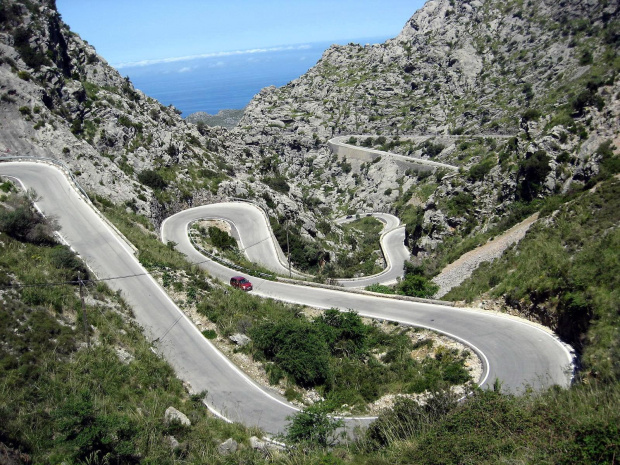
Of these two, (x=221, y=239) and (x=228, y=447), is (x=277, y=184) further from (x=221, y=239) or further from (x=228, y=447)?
(x=228, y=447)

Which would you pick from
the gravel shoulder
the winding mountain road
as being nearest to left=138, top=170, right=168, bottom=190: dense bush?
the winding mountain road

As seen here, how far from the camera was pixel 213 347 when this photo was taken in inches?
736

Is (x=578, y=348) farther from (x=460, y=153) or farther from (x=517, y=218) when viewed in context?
(x=460, y=153)

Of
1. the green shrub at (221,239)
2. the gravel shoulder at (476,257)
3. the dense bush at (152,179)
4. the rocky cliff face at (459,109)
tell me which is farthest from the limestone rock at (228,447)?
the dense bush at (152,179)

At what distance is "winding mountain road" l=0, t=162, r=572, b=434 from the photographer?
15359mm

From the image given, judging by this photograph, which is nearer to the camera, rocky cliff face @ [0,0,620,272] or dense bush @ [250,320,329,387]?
dense bush @ [250,320,329,387]

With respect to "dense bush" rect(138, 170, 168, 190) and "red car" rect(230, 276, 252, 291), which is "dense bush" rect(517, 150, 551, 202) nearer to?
"red car" rect(230, 276, 252, 291)

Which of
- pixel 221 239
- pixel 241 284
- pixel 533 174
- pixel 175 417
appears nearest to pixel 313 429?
pixel 175 417

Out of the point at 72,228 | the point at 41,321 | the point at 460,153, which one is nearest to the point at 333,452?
the point at 41,321

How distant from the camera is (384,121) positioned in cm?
11619

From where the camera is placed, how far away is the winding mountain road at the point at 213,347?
50.4 feet

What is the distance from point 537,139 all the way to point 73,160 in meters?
39.1

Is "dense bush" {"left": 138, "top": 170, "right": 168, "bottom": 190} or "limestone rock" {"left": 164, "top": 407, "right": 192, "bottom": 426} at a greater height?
"dense bush" {"left": 138, "top": 170, "right": 168, "bottom": 190}

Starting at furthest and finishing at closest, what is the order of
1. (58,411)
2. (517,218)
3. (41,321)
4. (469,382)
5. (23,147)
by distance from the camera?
(23,147), (517,218), (469,382), (41,321), (58,411)
